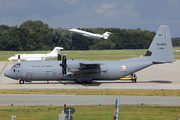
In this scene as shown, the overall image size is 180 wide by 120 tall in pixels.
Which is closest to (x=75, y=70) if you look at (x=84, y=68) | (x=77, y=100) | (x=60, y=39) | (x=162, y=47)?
(x=84, y=68)

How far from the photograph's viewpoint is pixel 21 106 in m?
19.1

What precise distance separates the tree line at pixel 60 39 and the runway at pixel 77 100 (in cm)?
10830

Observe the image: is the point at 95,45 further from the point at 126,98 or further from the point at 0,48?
the point at 126,98

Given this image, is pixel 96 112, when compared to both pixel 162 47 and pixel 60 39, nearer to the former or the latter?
pixel 162 47

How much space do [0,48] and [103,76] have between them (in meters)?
103

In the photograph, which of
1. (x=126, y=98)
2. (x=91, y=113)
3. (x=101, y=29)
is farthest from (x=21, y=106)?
(x=101, y=29)

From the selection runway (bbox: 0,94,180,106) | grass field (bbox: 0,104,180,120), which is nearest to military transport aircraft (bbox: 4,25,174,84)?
runway (bbox: 0,94,180,106)

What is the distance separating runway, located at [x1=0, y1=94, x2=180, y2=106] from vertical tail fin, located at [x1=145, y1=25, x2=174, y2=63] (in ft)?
39.1

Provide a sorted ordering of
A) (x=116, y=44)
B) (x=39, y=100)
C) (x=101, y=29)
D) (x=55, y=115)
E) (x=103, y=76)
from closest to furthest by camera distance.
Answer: (x=55, y=115) → (x=39, y=100) → (x=103, y=76) → (x=116, y=44) → (x=101, y=29)

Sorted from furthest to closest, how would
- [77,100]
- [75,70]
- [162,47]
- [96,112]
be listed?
[162,47] → [75,70] → [77,100] → [96,112]

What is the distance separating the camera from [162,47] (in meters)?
34.3

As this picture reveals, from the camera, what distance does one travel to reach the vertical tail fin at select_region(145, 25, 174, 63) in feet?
112

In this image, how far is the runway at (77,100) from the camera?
20486mm

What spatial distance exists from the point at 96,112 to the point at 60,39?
129970 millimetres
